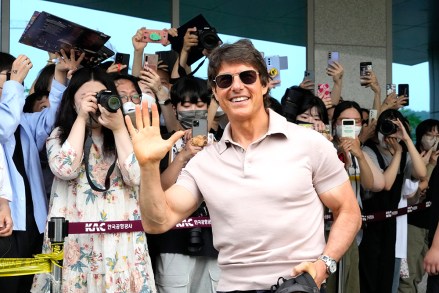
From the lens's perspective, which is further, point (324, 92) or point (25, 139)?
point (324, 92)

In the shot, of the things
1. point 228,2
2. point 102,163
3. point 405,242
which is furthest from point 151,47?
→ point 102,163

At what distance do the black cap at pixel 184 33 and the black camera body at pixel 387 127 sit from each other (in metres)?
1.63

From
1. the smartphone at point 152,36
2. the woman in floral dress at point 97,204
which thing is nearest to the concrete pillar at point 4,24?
the smartphone at point 152,36

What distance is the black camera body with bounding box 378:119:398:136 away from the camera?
6.85 meters

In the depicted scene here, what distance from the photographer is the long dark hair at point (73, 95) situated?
5004 mm

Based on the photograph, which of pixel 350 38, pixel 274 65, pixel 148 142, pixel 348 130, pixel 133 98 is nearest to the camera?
pixel 148 142

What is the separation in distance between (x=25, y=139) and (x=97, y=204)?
0.69 metres

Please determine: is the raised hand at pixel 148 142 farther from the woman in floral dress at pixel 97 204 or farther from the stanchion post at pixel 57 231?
the woman in floral dress at pixel 97 204

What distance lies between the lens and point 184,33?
652 cm

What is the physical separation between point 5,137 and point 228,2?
188 inches

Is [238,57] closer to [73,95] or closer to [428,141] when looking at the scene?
[73,95]

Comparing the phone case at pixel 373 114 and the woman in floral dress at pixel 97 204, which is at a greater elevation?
the phone case at pixel 373 114

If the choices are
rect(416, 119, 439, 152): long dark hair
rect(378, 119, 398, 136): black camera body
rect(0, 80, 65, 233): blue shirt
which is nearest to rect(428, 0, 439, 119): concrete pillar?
rect(416, 119, 439, 152): long dark hair

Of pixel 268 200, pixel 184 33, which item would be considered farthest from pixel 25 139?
pixel 268 200
